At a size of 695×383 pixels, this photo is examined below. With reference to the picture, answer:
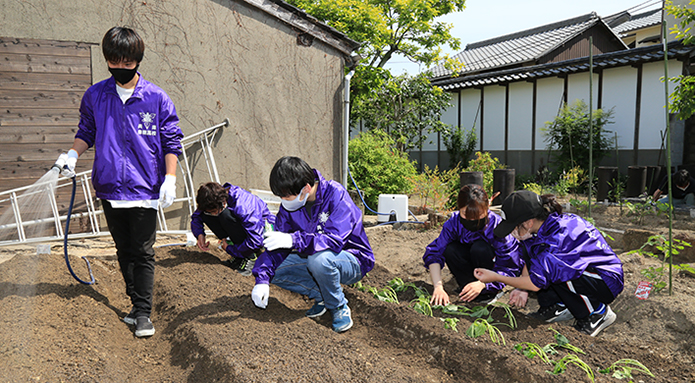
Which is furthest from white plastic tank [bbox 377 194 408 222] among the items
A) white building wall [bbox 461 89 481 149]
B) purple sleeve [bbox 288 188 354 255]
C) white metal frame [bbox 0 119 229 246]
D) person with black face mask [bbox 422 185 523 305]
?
white building wall [bbox 461 89 481 149]

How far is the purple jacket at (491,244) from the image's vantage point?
3102mm

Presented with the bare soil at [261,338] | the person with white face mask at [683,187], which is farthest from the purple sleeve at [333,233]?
the person with white face mask at [683,187]

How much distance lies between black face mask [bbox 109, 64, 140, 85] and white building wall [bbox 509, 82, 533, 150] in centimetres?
1155

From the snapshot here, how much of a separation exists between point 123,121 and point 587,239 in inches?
112

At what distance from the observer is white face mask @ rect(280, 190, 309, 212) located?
2.58 metres

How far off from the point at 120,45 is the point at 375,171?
614cm

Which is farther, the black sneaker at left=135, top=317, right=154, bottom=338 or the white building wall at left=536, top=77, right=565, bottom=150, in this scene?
the white building wall at left=536, top=77, right=565, bottom=150

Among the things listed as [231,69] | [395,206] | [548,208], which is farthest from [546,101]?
[548,208]

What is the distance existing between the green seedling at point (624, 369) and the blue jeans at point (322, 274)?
4.59ft

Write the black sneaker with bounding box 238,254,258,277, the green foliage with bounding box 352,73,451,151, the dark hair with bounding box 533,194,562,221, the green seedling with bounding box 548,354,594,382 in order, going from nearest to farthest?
1. the green seedling with bounding box 548,354,594,382
2. the dark hair with bounding box 533,194,562,221
3. the black sneaker with bounding box 238,254,258,277
4. the green foliage with bounding box 352,73,451,151

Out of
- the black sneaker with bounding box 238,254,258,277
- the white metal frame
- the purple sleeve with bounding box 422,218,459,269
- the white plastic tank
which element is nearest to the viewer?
the purple sleeve with bounding box 422,218,459,269

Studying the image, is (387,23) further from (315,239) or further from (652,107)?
(315,239)

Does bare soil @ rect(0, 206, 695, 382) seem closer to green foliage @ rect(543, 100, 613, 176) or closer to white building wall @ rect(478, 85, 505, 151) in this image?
green foliage @ rect(543, 100, 613, 176)

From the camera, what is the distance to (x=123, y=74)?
2.52 meters
